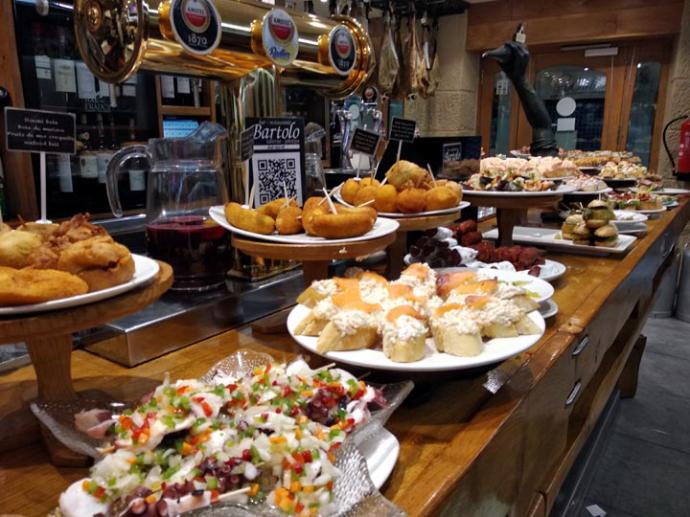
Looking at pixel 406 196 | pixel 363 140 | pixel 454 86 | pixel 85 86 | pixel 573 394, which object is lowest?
pixel 573 394

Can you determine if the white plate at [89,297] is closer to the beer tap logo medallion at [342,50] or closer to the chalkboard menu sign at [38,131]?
the chalkboard menu sign at [38,131]

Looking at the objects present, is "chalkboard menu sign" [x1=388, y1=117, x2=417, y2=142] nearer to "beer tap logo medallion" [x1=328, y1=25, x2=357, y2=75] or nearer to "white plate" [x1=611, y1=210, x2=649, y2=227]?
"beer tap logo medallion" [x1=328, y1=25, x2=357, y2=75]

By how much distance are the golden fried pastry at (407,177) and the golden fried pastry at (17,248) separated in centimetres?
87

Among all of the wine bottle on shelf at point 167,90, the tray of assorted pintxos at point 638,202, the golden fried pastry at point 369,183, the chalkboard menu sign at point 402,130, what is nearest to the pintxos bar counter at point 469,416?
the golden fried pastry at point 369,183

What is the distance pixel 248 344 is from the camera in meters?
1.10

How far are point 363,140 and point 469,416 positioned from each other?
90cm

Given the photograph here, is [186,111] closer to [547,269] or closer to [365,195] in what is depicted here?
[365,195]

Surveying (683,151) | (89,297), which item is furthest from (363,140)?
(683,151)

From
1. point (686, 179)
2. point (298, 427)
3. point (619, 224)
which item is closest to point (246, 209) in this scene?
point (298, 427)

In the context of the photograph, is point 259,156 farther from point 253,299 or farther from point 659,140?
point 659,140

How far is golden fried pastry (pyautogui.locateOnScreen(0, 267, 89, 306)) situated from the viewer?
2.18 feet

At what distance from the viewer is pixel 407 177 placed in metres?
1.43

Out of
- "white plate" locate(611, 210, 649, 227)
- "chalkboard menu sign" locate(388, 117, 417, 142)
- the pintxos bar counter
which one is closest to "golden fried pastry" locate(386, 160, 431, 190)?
"chalkboard menu sign" locate(388, 117, 417, 142)

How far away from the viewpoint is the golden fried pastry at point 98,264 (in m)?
0.76
